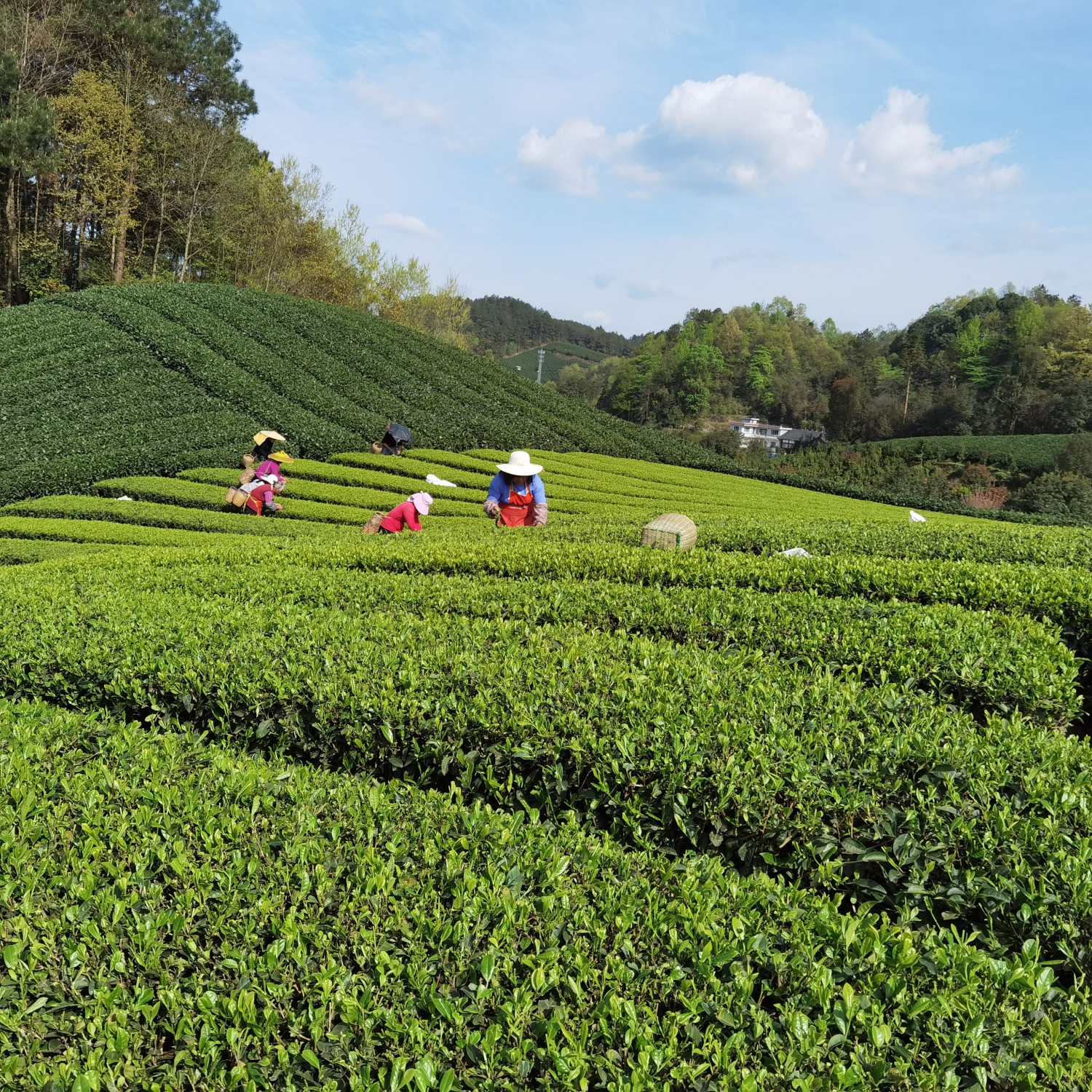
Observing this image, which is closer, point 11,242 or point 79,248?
point 11,242

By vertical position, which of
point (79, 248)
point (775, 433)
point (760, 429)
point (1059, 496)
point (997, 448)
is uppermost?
point (760, 429)

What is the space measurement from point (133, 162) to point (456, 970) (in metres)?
41.9

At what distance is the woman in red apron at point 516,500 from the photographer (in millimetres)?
9914

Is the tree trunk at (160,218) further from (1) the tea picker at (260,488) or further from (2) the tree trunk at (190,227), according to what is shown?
(1) the tea picker at (260,488)

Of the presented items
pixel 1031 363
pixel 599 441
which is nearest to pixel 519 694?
pixel 599 441

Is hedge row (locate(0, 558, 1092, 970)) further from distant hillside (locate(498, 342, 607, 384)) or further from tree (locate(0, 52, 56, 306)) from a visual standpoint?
distant hillside (locate(498, 342, 607, 384))

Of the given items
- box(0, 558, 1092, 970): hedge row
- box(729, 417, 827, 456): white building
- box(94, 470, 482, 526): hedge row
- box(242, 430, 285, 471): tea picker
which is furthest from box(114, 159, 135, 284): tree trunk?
box(729, 417, 827, 456): white building

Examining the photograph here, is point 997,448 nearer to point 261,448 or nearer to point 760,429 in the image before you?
point 261,448

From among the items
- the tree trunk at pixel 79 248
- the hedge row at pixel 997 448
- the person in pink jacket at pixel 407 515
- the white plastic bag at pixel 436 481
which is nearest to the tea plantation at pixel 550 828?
the person in pink jacket at pixel 407 515

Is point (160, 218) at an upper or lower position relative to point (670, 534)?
upper

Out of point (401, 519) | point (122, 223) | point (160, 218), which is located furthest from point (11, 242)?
point (401, 519)

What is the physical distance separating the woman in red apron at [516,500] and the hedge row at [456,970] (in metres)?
7.07

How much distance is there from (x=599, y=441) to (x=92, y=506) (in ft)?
55.3

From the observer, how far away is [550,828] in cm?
317
